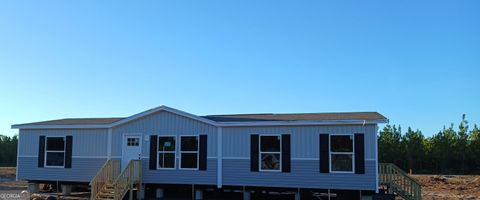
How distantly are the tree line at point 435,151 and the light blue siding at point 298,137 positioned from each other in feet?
122

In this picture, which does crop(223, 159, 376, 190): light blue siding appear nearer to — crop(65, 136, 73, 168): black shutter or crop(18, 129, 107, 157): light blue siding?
crop(18, 129, 107, 157): light blue siding

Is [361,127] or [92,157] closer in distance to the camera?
[361,127]

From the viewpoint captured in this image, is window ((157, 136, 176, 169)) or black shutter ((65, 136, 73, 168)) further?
black shutter ((65, 136, 73, 168))

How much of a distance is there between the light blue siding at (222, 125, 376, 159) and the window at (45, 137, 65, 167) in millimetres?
7500

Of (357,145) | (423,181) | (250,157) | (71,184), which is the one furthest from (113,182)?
(423,181)

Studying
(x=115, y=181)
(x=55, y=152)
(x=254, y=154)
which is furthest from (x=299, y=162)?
(x=55, y=152)

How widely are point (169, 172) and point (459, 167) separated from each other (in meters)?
40.9

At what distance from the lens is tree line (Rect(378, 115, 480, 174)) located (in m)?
52.7

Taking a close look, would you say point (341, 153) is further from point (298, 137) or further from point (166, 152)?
point (166, 152)

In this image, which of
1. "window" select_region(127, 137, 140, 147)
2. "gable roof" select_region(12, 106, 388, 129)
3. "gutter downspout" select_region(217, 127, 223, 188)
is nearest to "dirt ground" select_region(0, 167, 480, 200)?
"gable roof" select_region(12, 106, 388, 129)

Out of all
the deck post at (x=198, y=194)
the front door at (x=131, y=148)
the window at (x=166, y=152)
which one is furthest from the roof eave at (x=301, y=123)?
the front door at (x=131, y=148)

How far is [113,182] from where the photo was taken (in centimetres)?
2034

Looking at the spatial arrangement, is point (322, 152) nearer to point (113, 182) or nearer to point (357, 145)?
point (357, 145)

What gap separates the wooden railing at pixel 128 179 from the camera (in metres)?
19.7
